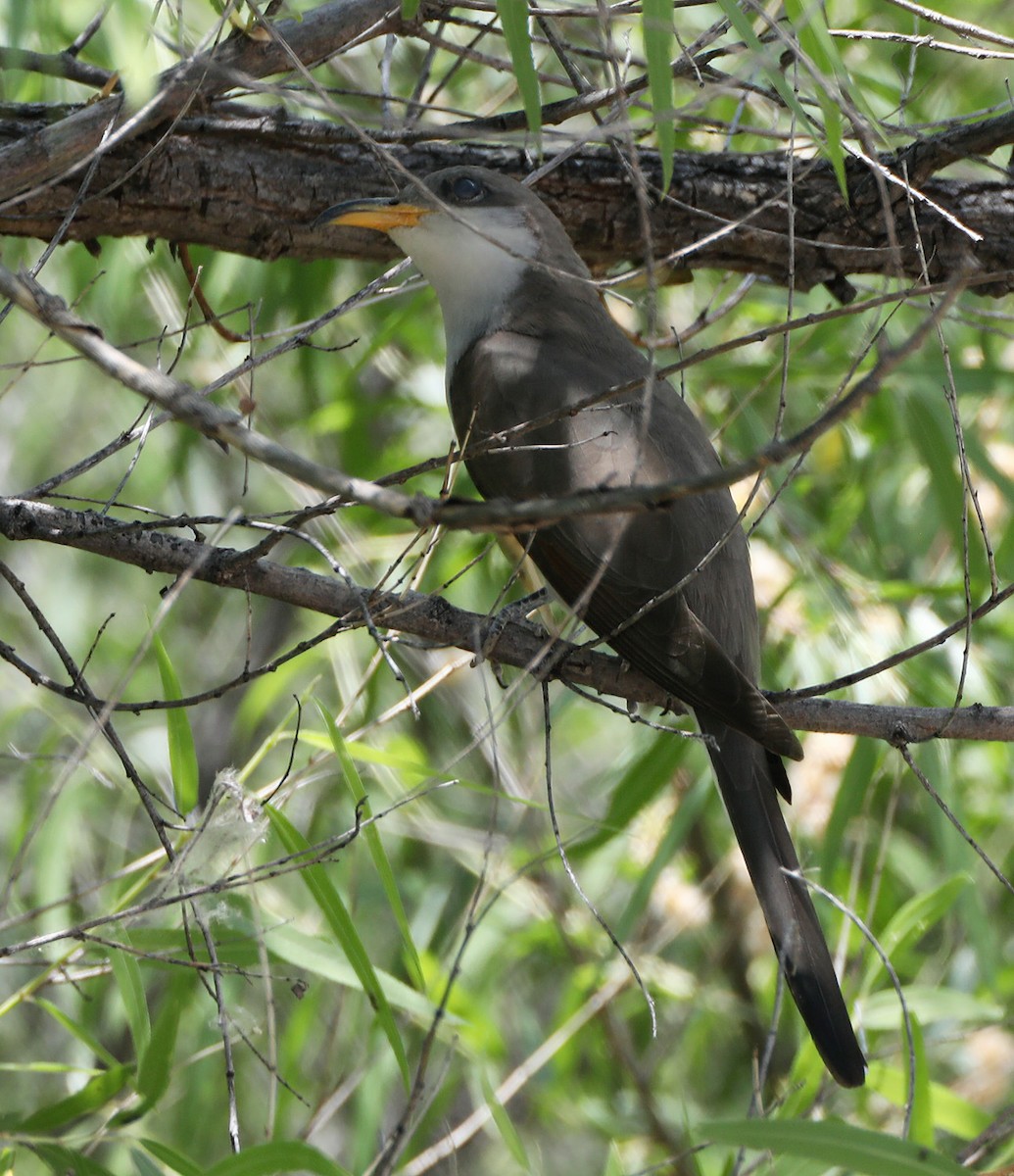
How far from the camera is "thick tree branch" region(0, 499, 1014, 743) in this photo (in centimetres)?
201

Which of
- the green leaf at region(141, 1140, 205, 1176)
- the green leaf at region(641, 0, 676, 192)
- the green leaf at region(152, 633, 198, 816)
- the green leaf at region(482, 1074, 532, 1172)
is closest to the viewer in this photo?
the green leaf at region(641, 0, 676, 192)

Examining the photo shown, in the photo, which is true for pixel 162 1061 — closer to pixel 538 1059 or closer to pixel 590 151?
pixel 538 1059

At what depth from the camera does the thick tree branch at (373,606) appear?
2.01m

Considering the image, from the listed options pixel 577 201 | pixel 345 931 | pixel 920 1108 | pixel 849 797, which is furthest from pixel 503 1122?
pixel 577 201

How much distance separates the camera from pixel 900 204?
2.70m

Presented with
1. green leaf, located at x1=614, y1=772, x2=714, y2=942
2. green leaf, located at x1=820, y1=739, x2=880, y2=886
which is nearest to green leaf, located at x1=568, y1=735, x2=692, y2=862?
green leaf, located at x1=614, y1=772, x2=714, y2=942

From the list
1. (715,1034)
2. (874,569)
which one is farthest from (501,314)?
(715,1034)

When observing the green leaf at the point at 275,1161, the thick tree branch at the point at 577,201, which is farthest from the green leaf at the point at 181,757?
the thick tree branch at the point at 577,201

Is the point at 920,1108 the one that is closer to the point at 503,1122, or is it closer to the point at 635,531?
the point at 503,1122

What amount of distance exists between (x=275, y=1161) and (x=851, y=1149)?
31.4 inches

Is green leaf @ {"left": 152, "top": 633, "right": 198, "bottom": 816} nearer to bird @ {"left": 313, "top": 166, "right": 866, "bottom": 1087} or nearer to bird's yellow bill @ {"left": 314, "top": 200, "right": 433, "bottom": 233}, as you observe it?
bird @ {"left": 313, "top": 166, "right": 866, "bottom": 1087}

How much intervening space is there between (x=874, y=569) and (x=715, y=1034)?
6.74 ft

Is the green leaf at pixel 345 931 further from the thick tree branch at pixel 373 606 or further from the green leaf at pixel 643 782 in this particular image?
the green leaf at pixel 643 782

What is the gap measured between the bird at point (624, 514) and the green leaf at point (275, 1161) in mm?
820
